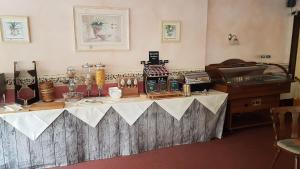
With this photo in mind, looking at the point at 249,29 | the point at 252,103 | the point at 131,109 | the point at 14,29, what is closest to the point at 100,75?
the point at 131,109

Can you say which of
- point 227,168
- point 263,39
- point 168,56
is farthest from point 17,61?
point 263,39

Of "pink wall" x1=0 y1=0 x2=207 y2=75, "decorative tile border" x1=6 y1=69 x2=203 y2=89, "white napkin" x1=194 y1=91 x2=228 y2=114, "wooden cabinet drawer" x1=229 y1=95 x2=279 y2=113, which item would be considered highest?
"pink wall" x1=0 y1=0 x2=207 y2=75

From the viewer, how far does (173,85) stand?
3.43 meters

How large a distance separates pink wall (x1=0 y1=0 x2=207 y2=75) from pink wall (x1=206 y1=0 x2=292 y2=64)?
28cm

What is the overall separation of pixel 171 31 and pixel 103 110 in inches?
57.7

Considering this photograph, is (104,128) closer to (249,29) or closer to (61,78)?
(61,78)

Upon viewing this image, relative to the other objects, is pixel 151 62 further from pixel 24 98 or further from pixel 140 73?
pixel 24 98

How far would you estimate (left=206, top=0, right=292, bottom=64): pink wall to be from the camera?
12.6 feet

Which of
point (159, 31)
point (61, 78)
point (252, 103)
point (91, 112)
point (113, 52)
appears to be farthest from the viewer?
point (252, 103)

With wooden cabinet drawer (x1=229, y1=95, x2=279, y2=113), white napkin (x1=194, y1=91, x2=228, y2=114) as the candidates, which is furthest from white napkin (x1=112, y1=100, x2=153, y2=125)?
wooden cabinet drawer (x1=229, y1=95, x2=279, y2=113)

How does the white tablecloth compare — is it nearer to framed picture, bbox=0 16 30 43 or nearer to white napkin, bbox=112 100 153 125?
white napkin, bbox=112 100 153 125

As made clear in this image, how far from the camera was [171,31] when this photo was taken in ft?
11.3

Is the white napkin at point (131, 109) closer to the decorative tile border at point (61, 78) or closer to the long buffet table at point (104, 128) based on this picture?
the long buffet table at point (104, 128)

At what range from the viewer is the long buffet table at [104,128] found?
2.59m
